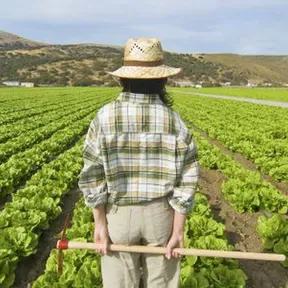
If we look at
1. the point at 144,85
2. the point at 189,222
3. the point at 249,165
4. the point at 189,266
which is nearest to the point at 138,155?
the point at 144,85

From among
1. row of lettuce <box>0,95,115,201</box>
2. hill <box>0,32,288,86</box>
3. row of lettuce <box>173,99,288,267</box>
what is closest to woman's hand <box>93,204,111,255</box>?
row of lettuce <box>173,99,288,267</box>

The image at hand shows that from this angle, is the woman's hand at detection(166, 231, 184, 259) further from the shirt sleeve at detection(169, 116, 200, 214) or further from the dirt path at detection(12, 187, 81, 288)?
the dirt path at detection(12, 187, 81, 288)

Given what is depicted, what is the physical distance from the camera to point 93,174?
2.91 m

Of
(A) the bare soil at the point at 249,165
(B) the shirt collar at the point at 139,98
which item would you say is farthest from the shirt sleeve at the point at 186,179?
(A) the bare soil at the point at 249,165

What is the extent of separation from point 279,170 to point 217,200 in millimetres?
2377

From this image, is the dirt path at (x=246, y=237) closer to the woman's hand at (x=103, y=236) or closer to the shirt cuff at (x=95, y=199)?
the woman's hand at (x=103, y=236)

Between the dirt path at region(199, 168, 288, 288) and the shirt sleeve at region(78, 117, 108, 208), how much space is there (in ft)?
10.7

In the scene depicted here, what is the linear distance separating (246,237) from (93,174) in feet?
14.8

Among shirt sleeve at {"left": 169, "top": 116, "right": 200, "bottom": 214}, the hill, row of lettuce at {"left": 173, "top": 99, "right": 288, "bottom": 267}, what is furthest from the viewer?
the hill

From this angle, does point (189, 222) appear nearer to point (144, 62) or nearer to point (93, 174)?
point (93, 174)

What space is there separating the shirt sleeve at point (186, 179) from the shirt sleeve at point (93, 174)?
1.57ft

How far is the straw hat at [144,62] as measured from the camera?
2787 mm

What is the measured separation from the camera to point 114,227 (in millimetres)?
2977

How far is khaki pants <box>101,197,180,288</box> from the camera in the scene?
9.63 feet
